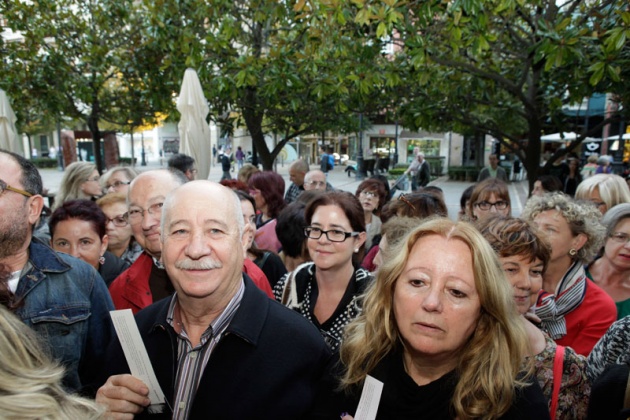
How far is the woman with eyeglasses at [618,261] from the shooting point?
326cm

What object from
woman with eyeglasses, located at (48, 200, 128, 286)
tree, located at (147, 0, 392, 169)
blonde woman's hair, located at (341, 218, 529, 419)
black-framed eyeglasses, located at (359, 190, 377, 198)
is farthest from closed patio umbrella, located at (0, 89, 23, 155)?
blonde woman's hair, located at (341, 218, 529, 419)

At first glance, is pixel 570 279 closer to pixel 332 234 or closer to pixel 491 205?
pixel 332 234

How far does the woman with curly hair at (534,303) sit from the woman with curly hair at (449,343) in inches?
8.2

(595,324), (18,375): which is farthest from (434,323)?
(595,324)

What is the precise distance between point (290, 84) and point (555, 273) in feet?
19.3

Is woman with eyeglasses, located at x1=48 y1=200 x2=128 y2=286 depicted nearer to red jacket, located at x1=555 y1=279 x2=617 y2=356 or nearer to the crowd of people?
the crowd of people

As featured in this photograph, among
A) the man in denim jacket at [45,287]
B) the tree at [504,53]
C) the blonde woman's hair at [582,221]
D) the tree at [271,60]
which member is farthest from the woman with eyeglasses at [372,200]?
the man in denim jacket at [45,287]

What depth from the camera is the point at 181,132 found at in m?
6.58

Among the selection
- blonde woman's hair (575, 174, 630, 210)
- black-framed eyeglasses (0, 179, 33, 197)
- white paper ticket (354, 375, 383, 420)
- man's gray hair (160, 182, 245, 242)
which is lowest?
white paper ticket (354, 375, 383, 420)

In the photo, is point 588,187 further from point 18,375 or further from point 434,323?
point 18,375

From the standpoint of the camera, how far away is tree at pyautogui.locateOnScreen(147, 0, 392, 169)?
23.6 ft

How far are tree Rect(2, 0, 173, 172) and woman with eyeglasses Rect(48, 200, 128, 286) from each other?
7090 mm

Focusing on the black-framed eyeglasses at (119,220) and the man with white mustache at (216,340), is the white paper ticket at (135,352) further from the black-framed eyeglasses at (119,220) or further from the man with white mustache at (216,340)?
the black-framed eyeglasses at (119,220)

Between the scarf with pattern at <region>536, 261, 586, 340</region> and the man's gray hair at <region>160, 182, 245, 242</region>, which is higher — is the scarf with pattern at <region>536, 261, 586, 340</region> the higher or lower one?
the lower one
